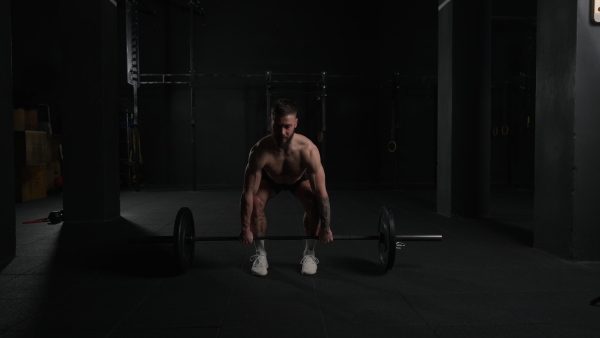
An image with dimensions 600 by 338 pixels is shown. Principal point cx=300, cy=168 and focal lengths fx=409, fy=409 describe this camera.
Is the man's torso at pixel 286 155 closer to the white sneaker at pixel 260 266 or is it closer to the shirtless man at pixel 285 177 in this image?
the shirtless man at pixel 285 177

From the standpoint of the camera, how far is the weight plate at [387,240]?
1.97m

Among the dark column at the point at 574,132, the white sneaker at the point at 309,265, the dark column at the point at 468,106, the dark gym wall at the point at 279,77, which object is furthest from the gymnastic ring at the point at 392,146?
the white sneaker at the point at 309,265

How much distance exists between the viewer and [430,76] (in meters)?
6.55

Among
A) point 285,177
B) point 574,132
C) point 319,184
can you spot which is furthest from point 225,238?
point 574,132

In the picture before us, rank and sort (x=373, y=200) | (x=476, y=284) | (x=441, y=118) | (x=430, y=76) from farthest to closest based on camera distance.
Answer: (x=430, y=76)
(x=373, y=200)
(x=441, y=118)
(x=476, y=284)

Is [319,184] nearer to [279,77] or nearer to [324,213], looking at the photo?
[324,213]

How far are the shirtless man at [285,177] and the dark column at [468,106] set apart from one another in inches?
87.2

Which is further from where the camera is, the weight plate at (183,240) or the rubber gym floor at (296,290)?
the weight plate at (183,240)

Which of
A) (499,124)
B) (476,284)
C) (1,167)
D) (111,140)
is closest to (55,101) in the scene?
(111,140)

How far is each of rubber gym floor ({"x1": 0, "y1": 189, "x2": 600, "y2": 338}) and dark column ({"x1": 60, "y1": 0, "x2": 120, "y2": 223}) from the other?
16.5 inches

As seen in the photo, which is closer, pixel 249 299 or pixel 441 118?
pixel 249 299

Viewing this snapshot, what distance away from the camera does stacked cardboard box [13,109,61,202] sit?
4.86 m

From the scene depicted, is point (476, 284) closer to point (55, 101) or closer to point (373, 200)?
point (373, 200)

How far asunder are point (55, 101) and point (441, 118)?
5963mm
